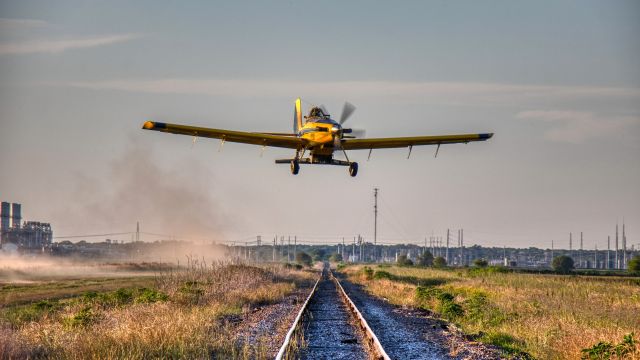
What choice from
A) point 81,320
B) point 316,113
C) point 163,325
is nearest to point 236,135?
point 316,113

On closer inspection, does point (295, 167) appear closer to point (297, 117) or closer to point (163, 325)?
point (297, 117)

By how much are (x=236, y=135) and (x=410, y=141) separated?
8.88 m

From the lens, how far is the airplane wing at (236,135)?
33188 mm

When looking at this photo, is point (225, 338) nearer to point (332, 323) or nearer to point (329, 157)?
point (332, 323)

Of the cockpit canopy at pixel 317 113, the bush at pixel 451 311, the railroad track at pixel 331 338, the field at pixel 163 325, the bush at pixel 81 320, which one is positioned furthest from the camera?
the cockpit canopy at pixel 317 113

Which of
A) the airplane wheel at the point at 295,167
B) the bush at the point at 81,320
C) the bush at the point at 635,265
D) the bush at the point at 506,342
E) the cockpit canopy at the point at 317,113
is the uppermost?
the cockpit canopy at the point at 317,113

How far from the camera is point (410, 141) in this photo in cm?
3784

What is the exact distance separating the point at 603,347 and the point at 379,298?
2306 centimetres

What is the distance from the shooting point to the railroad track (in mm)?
15328

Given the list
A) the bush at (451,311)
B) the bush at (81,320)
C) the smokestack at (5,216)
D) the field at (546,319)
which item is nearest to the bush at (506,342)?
the field at (546,319)

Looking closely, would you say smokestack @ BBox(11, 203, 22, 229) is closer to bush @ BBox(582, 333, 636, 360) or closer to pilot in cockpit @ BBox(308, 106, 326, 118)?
pilot in cockpit @ BBox(308, 106, 326, 118)

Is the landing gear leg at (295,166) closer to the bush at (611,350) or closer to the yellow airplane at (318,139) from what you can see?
the yellow airplane at (318,139)

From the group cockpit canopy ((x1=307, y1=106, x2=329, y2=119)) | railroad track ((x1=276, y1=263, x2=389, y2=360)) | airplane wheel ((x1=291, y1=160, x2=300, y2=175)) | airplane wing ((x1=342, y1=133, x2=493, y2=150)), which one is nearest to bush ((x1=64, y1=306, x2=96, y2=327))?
railroad track ((x1=276, y1=263, x2=389, y2=360))

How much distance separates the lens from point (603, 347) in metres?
14.4
